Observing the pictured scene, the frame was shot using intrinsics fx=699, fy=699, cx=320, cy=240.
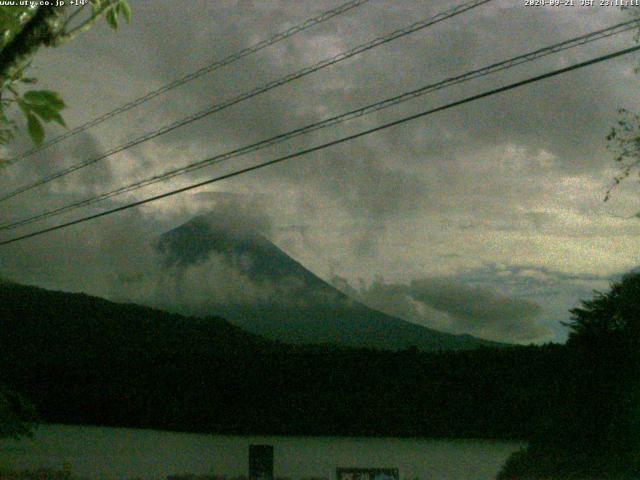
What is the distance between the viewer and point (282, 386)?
17.0 m

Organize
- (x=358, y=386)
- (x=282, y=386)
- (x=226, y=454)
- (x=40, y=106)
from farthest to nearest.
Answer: (x=282, y=386), (x=226, y=454), (x=358, y=386), (x=40, y=106)

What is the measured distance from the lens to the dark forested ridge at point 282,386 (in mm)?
15180

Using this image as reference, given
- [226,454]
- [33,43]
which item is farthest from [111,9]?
[226,454]

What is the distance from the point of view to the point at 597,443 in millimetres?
12344

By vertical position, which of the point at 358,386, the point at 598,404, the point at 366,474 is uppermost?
the point at 358,386

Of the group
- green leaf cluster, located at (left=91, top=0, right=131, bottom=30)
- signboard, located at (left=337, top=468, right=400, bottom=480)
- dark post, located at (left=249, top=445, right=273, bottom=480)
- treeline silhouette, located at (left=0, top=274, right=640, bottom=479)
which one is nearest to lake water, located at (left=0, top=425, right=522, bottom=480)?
treeline silhouette, located at (left=0, top=274, right=640, bottom=479)

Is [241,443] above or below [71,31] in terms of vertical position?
below

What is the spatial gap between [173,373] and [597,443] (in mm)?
10697

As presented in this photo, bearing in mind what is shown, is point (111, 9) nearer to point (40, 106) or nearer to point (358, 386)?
point (40, 106)

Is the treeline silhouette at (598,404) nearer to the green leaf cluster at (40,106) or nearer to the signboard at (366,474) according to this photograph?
the signboard at (366,474)

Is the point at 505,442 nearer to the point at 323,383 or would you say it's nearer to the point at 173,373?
the point at 323,383

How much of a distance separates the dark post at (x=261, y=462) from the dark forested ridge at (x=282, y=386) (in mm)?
2016

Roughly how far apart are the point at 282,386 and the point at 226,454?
207 centimetres

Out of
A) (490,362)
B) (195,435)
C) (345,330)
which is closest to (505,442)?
(490,362)
